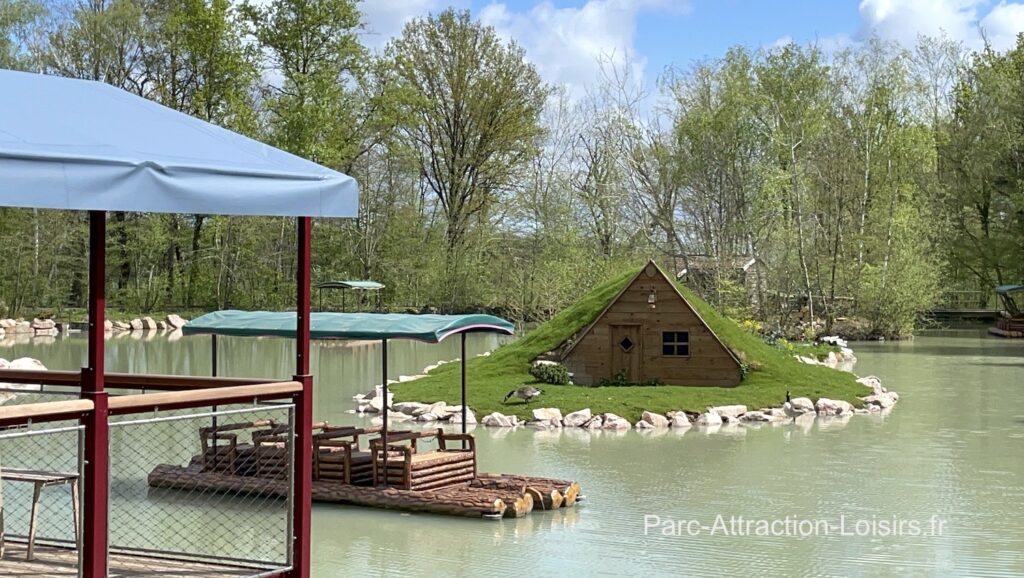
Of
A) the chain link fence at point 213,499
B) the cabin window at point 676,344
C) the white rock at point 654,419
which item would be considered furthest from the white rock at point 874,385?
the chain link fence at point 213,499

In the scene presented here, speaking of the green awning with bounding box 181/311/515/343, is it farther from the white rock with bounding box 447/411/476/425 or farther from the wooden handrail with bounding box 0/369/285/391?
the wooden handrail with bounding box 0/369/285/391

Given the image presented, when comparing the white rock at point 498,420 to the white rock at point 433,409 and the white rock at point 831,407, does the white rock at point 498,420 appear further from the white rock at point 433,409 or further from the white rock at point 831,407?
the white rock at point 831,407

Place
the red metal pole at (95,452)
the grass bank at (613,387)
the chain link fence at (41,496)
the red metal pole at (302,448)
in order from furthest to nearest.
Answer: the grass bank at (613,387) → the chain link fence at (41,496) → the red metal pole at (302,448) → the red metal pole at (95,452)

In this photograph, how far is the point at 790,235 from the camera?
48.6 m

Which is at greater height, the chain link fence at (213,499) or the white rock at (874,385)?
the white rock at (874,385)

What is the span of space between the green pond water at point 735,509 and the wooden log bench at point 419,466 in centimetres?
41

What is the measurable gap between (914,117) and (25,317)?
120ft

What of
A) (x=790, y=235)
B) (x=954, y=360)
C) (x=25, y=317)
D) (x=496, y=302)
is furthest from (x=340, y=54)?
(x=954, y=360)

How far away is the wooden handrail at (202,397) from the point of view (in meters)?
6.23

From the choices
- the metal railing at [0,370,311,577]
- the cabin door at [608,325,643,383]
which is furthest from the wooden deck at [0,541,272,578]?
the cabin door at [608,325,643,383]

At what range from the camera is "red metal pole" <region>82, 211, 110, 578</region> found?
5910 millimetres

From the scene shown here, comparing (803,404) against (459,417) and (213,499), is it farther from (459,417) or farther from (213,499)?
(213,499)

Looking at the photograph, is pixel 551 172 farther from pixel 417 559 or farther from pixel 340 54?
pixel 417 559

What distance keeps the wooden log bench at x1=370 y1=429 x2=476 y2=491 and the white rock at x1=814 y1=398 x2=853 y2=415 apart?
1017 centimetres
